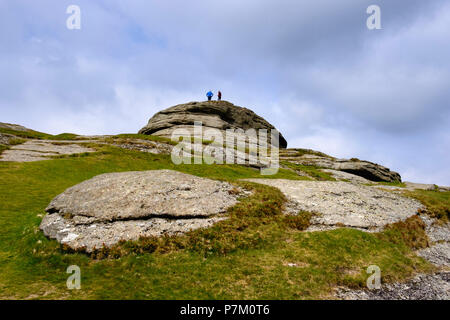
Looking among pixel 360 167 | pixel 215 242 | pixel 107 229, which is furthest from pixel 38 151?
pixel 360 167

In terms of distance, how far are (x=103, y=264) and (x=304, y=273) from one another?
1232 cm

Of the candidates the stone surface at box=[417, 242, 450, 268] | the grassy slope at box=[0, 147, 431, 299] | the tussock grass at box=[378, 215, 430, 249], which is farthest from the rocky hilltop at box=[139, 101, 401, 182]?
the grassy slope at box=[0, 147, 431, 299]

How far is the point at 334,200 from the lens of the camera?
27.7m

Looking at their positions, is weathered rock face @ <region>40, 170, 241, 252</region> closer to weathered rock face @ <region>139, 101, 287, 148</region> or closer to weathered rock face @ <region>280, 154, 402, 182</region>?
weathered rock face @ <region>280, 154, 402, 182</region>

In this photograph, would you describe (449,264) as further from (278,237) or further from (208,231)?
(208,231)

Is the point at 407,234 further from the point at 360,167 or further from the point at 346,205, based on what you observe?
the point at 360,167

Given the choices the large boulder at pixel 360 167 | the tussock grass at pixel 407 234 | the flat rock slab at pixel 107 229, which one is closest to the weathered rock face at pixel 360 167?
the large boulder at pixel 360 167

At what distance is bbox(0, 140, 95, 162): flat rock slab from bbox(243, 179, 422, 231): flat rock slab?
4604 centimetres

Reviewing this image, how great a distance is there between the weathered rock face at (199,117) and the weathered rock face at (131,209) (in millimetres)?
82302

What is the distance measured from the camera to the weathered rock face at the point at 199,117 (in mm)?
115125

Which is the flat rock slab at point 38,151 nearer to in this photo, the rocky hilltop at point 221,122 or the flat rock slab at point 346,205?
the rocky hilltop at point 221,122

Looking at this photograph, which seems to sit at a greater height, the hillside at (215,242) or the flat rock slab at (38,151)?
the flat rock slab at (38,151)

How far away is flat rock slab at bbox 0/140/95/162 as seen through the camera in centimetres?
4709
